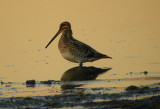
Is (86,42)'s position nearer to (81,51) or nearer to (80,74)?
(81,51)

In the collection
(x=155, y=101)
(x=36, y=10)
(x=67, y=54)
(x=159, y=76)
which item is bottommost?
(x=155, y=101)

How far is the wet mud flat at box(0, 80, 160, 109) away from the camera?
7590 millimetres

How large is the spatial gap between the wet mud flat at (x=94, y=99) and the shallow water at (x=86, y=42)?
1.04 ft

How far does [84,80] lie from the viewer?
10602 millimetres

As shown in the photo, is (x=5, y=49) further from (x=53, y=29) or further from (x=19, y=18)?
(x=19, y=18)

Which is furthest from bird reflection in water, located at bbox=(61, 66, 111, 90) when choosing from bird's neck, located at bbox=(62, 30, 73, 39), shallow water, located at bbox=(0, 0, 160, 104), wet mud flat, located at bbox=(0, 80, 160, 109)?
bird's neck, located at bbox=(62, 30, 73, 39)

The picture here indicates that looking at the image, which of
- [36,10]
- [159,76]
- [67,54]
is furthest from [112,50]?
[36,10]

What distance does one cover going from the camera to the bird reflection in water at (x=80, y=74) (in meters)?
10.8

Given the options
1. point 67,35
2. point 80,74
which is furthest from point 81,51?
point 80,74

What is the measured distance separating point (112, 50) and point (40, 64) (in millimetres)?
2986

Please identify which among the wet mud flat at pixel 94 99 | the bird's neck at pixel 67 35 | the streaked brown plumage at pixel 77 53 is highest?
the bird's neck at pixel 67 35

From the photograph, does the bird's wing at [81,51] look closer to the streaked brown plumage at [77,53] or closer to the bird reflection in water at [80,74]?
the streaked brown plumage at [77,53]

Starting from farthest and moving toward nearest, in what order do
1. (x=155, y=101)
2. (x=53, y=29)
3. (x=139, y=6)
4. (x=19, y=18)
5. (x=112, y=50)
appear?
(x=139, y=6) → (x=19, y=18) → (x=53, y=29) → (x=112, y=50) → (x=155, y=101)

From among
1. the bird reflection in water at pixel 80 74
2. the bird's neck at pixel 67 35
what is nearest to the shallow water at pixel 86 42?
the bird reflection in water at pixel 80 74
